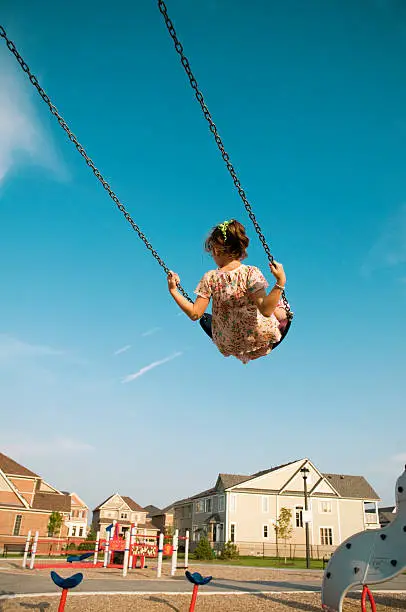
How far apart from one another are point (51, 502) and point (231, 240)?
48.6m

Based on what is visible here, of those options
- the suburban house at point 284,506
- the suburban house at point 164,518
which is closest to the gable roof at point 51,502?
the suburban house at point 284,506

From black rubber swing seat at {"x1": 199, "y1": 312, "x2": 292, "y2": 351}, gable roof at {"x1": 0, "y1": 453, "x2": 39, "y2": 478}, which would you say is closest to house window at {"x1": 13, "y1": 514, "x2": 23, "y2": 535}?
gable roof at {"x1": 0, "y1": 453, "x2": 39, "y2": 478}

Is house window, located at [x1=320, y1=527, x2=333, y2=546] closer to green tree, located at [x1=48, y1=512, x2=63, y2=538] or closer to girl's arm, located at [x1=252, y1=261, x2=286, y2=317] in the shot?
green tree, located at [x1=48, y1=512, x2=63, y2=538]

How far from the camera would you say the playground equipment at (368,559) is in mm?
6188

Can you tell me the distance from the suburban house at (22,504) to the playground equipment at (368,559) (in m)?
32.7

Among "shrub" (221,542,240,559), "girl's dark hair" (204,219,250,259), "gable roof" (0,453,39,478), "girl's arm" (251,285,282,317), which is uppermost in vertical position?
"gable roof" (0,453,39,478)

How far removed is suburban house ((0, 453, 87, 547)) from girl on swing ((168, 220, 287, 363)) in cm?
3532

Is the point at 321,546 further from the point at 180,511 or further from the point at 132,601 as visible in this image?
the point at 132,601

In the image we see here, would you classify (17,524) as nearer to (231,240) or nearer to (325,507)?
(325,507)

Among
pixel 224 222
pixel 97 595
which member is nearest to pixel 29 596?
pixel 97 595

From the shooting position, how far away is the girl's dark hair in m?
4.36

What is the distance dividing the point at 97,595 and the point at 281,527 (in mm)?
31949

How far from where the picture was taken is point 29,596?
8938 mm

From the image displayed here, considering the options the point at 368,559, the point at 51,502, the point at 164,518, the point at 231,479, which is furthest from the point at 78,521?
the point at 368,559
